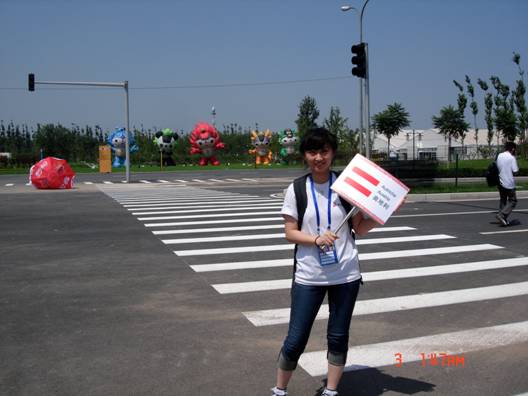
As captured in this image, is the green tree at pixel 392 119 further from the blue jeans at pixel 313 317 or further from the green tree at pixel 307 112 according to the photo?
the blue jeans at pixel 313 317

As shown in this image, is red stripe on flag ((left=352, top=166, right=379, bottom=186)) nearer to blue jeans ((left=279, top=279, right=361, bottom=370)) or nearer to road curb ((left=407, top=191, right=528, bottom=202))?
blue jeans ((left=279, top=279, right=361, bottom=370))

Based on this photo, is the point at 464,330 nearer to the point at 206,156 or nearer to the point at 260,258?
the point at 260,258

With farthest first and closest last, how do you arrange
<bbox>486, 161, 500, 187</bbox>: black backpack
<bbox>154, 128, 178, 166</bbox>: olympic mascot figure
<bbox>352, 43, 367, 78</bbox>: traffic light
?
<bbox>154, 128, 178, 166</bbox>: olympic mascot figure, <bbox>352, 43, 367, 78</bbox>: traffic light, <bbox>486, 161, 500, 187</bbox>: black backpack

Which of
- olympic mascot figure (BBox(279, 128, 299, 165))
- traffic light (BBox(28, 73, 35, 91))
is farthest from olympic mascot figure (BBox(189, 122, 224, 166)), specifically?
traffic light (BBox(28, 73, 35, 91))

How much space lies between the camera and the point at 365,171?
337cm

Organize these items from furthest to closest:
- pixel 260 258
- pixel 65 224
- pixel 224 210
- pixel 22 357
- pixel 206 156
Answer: pixel 206 156 → pixel 224 210 → pixel 65 224 → pixel 260 258 → pixel 22 357

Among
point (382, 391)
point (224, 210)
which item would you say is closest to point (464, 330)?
point (382, 391)

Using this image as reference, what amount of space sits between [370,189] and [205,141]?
53.4 m

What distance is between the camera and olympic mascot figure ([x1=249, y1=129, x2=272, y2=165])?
58.3m

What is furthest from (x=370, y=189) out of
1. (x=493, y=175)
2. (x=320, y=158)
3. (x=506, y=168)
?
(x=493, y=175)

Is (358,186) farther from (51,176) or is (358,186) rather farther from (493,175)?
(51,176)

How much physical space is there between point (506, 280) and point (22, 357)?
Result: 5583mm

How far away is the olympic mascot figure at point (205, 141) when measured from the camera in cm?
5594

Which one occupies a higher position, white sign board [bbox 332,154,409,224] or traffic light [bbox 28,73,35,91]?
traffic light [bbox 28,73,35,91]
